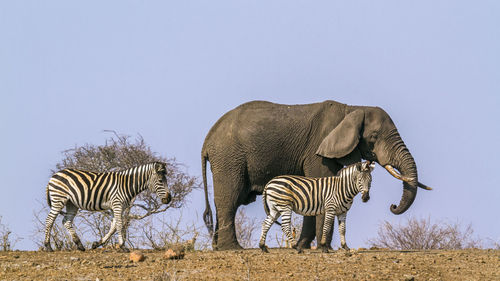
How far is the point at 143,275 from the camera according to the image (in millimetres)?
12352

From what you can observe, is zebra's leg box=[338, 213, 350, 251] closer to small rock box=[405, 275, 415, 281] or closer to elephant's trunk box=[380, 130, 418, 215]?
small rock box=[405, 275, 415, 281]

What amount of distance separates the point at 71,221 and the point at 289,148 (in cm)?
501

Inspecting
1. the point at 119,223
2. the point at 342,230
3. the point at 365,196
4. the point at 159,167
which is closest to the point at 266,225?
the point at 342,230

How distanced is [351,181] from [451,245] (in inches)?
273

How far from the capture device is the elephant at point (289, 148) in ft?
57.5

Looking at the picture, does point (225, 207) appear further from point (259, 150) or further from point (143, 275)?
point (143, 275)

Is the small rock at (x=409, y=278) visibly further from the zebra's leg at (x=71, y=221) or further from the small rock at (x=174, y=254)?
the zebra's leg at (x=71, y=221)

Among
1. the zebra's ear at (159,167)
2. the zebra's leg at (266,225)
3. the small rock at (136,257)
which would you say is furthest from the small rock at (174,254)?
the zebra's ear at (159,167)

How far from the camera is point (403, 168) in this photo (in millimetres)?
17359

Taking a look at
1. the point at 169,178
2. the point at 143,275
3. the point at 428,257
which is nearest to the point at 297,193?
the point at 428,257

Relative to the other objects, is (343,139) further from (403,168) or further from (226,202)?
(226,202)

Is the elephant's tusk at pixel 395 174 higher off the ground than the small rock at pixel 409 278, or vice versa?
the elephant's tusk at pixel 395 174

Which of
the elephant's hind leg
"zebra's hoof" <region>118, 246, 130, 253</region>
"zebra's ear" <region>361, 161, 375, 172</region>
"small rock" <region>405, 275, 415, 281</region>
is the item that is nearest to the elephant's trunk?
"zebra's ear" <region>361, 161, 375, 172</region>

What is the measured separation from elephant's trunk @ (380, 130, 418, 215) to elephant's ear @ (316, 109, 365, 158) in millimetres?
767
